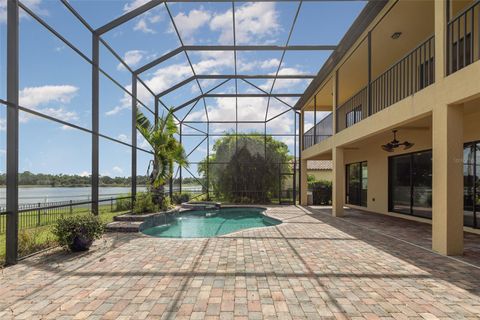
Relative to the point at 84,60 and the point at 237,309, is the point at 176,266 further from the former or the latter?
the point at 84,60

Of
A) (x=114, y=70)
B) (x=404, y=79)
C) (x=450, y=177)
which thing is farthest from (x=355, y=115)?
(x=114, y=70)

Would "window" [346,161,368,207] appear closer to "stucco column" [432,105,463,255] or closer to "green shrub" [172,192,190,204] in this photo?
"stucco column" [432,105,463,255]

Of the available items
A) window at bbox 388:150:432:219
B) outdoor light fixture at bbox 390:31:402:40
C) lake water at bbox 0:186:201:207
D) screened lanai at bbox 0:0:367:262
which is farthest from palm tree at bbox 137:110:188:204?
window at bbox 388:150:432:219

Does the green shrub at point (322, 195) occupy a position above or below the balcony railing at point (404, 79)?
below

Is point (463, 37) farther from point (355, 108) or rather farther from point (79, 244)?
point (79, 244)

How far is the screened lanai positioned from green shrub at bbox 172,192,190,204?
2.69 meters

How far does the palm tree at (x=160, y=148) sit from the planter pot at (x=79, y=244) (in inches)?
203

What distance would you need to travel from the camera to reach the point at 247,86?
14.6 m

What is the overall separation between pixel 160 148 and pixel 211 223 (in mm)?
3386

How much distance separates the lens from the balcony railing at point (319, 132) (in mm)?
12508

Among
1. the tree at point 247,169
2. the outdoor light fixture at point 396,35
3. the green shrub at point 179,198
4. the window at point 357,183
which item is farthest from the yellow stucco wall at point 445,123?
the green shrub at point 179,198

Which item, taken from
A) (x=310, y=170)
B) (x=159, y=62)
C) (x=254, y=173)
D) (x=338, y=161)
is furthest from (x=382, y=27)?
(x=310, y=170)

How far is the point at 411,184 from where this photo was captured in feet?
31.9

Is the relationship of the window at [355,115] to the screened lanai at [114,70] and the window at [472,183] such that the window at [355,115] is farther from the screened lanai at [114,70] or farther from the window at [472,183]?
the window at [472,183]
